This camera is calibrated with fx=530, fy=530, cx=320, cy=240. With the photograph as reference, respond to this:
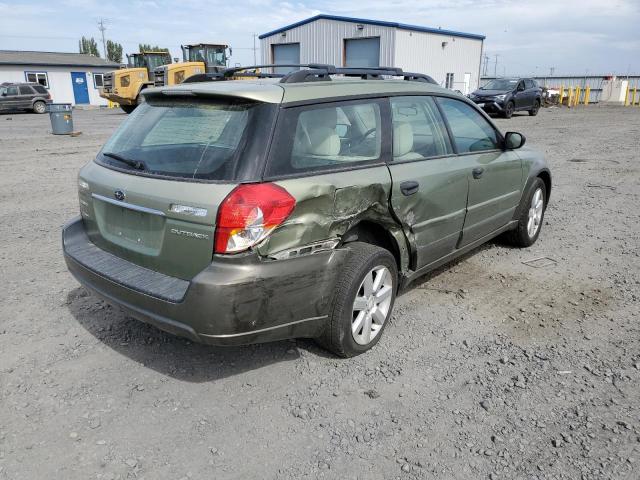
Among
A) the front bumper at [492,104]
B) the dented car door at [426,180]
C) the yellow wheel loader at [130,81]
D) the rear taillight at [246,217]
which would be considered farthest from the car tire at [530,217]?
the yellow wheel loader at [130,81]

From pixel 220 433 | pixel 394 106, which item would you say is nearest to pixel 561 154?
pixel 394 106

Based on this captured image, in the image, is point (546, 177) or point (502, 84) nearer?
point (546, 177)

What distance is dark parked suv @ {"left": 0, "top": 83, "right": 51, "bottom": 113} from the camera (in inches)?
1185

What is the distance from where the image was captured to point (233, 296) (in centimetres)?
264

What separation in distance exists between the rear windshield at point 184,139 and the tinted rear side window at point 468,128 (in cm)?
193

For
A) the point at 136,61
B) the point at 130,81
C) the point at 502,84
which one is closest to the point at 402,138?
the point at 502,84

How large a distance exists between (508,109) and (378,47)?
10572 millimetres

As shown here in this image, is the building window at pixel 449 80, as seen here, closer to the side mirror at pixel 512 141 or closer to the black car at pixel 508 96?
the black car at pixel 508 96

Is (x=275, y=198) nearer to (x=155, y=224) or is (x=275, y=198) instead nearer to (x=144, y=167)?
(x=155, y=224)

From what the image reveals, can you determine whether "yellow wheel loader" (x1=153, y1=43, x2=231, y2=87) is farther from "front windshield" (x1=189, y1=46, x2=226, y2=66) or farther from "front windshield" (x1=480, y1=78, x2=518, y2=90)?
"front windshield" (x1=480, y1=78, x2=518, y2=90)

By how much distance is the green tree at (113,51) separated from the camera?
87.3 meters

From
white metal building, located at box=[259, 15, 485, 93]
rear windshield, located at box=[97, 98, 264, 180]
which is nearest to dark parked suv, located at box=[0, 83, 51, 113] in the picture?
white metal building, located at box=[259, 15, 485, 93]

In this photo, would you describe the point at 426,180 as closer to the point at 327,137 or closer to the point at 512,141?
the point at 327,137

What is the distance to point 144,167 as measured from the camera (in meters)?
3.10
